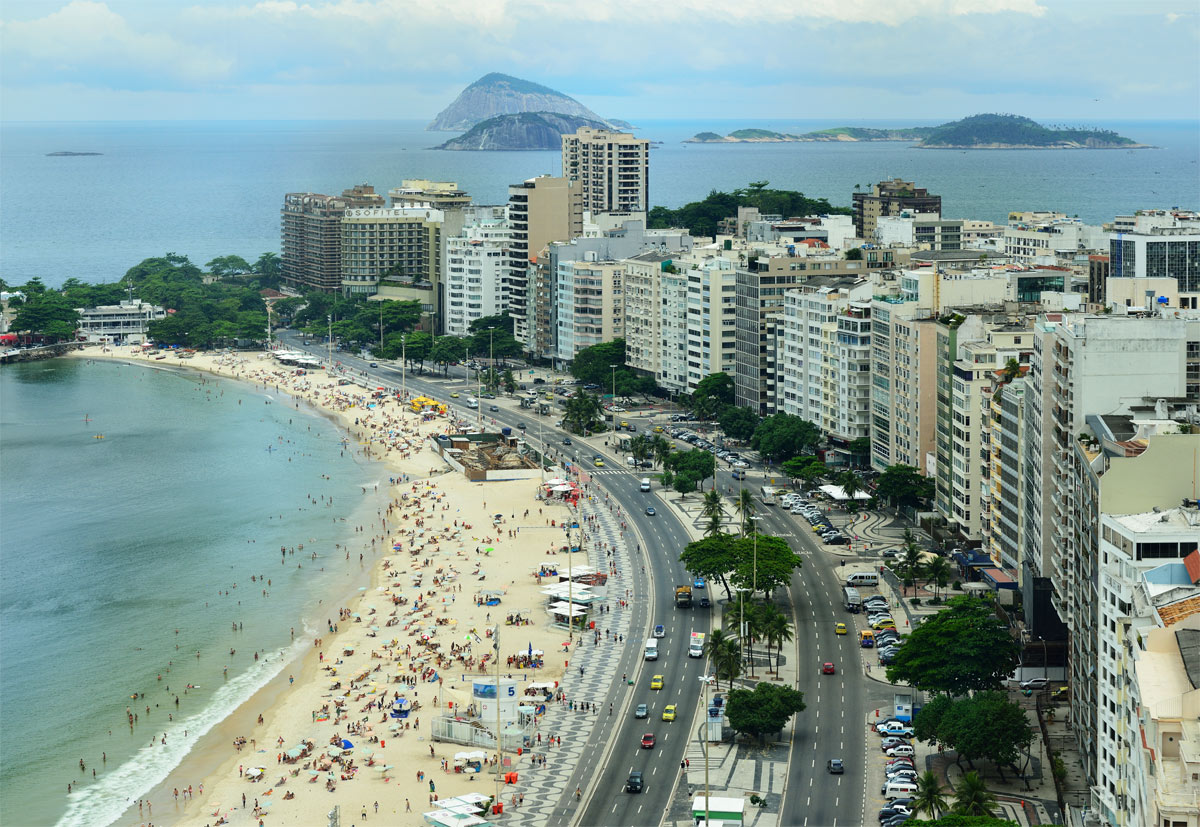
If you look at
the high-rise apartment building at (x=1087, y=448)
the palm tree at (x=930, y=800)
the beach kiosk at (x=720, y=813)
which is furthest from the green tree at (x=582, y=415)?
the palm tree at (x=930, y=800)

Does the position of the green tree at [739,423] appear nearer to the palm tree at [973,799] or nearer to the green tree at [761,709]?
the green tree at [761,709]

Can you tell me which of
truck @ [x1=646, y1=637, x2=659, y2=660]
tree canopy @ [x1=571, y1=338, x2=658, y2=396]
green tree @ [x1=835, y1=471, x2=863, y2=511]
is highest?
tree canopy @ [x1=571, y1=338, x2=658, y2=396]

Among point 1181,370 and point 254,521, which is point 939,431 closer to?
point 1181,370

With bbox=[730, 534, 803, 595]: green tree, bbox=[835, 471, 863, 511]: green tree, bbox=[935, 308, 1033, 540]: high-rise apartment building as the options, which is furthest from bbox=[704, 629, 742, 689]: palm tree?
bbox=[835, 471, 863, 511]: green tree

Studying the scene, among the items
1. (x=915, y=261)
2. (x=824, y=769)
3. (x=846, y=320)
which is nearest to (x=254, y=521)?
(x=846, y=320)

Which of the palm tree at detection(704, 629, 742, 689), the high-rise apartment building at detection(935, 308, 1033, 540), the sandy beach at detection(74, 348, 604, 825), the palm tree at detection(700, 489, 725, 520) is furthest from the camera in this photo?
the palm tree at detection(700, 489, 725, 520)

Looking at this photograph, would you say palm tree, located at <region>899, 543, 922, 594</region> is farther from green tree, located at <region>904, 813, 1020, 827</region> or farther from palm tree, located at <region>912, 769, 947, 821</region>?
green tree, located at <region>904, 813, 1020, 827</region>

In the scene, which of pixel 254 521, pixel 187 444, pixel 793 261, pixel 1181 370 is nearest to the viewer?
pixel 1181 370
